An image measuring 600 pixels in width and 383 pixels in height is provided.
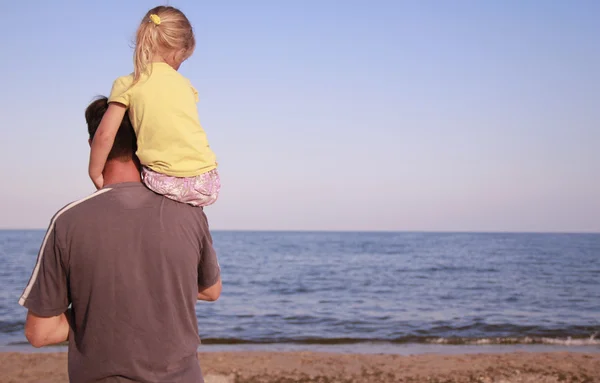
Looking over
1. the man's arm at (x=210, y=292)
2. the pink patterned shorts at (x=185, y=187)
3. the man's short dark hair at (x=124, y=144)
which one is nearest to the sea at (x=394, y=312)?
the man's arm at (x=210, y=292)

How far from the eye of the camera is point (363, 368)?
26.9 ft

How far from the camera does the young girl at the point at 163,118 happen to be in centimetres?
167

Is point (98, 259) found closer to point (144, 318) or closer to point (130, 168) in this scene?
point (144, 318)

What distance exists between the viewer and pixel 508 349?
10453 millimetres

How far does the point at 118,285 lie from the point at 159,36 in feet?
2.36

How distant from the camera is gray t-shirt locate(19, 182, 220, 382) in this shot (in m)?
1.48

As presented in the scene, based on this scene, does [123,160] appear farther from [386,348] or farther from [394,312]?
[394,312]

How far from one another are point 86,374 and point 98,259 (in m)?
0.29

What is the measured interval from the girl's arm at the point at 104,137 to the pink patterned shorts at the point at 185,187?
0.12 meters

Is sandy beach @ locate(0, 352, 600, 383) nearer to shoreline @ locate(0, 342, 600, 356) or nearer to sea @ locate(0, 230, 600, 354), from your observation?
shoreline @ locate(0, 342, 600, 356)

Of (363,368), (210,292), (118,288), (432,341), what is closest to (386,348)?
(432,341)

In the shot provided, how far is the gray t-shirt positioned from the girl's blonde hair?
0.41 m

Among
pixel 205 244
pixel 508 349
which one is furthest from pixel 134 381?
pixel 508 349

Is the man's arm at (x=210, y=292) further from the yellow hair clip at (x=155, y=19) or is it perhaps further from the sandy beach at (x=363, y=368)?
the sandy beach at (x=363, y=368)
